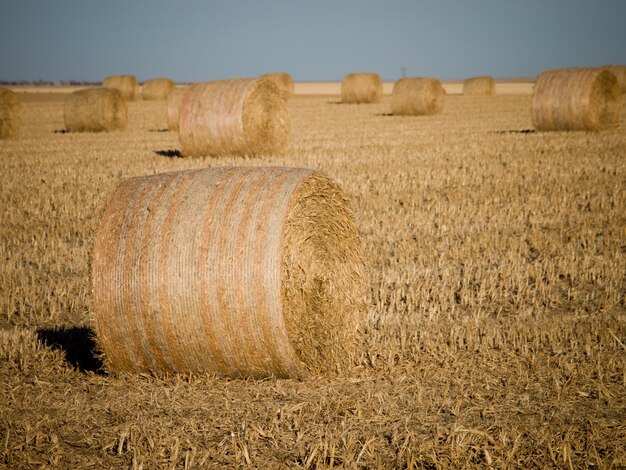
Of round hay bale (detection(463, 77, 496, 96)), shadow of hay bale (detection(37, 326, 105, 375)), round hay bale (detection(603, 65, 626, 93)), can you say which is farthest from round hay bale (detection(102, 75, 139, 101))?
shadow of hay bale (detection(37, 326, 105, 375))

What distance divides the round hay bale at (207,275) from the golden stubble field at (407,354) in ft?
0.61

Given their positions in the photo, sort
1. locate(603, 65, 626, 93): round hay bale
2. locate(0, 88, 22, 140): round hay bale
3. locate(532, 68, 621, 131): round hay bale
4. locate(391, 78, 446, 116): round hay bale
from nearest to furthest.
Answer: locate(532, 68, 621, 131): round hay bale, locate(0, 88, 22, 140): round hay bale, locate(391, 78, 446, 116): round hay bale, locate(603, 65, 626, 93): round hay bale

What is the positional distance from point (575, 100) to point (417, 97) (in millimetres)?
10028

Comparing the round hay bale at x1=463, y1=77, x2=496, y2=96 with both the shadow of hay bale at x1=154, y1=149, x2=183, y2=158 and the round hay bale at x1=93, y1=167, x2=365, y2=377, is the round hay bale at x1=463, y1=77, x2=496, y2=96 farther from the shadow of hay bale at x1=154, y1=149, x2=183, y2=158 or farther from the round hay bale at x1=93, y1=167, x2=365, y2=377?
the round hay bale at x1=93, y1=167, x2=365, y2=377

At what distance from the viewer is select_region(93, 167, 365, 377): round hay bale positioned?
432 centimetres

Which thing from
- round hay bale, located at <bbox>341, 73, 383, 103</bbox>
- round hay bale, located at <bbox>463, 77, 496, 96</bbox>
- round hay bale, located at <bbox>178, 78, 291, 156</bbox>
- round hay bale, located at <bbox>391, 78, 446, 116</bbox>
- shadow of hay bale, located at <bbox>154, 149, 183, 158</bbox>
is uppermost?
round hay bale, located at <bbox>463, 77, 496, 96</bbox>

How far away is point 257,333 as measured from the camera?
4340mm

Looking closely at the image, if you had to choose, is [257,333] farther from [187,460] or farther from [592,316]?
[592,316]

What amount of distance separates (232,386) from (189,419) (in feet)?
1.83

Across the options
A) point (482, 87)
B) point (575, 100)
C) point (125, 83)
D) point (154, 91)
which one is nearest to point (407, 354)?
point (575, 100)

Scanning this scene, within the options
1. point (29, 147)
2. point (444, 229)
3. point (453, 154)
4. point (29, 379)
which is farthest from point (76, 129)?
point (29, 379)

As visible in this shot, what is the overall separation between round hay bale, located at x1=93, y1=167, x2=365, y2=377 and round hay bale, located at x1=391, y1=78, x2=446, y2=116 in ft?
76.6

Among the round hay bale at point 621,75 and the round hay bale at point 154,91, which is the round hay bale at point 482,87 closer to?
the round hay bale at point 621,75

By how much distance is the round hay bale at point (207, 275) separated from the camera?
4.32 meters
